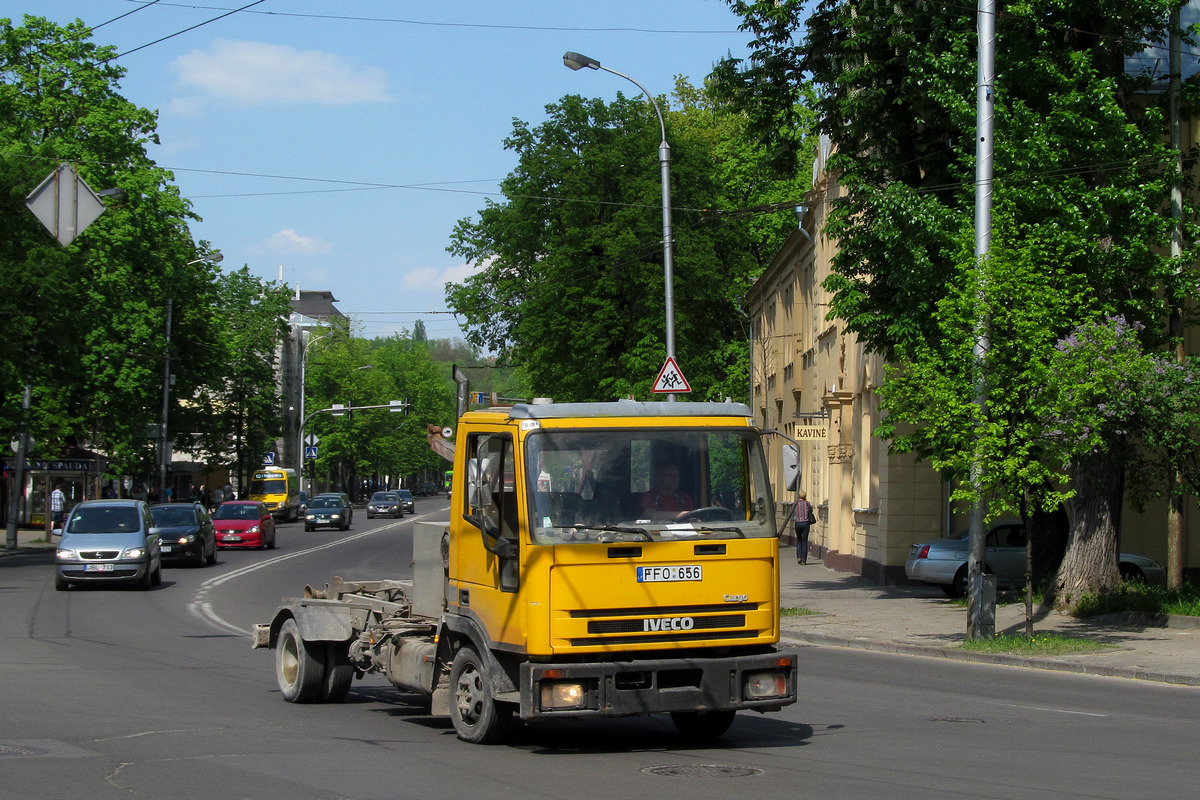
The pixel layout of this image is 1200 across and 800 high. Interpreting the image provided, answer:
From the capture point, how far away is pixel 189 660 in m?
14.6

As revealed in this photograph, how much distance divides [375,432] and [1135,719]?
102405mm

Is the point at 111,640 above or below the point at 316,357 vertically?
below

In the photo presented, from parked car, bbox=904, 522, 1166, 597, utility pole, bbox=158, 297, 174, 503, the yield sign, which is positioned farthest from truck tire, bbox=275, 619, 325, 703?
utility pole, bbox=158, 297, 174, 503

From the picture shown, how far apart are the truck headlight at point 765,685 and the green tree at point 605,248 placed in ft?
103

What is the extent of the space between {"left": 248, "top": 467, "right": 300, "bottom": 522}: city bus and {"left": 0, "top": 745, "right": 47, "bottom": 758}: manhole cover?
62.4 metres

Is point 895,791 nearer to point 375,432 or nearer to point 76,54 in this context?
point 76,54

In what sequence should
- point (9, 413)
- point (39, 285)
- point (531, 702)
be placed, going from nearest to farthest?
1. point (531, 702)
2. point (39, 285)
3. point (9, 413)

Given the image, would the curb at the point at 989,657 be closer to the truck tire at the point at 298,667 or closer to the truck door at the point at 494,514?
the truck tire at the point at 298,667

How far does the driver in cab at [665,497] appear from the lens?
340 inches

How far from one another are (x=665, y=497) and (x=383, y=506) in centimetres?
6571

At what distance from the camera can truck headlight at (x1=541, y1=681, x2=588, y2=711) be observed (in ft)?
27.1

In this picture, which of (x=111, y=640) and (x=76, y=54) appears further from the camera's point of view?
(x=76, y=54)

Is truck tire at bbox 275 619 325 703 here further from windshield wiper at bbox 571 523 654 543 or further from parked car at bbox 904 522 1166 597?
parked car at bbox 904 522 1166 597

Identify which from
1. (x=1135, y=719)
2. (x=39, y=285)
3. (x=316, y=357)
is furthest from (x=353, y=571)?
(x=316, y=357)
